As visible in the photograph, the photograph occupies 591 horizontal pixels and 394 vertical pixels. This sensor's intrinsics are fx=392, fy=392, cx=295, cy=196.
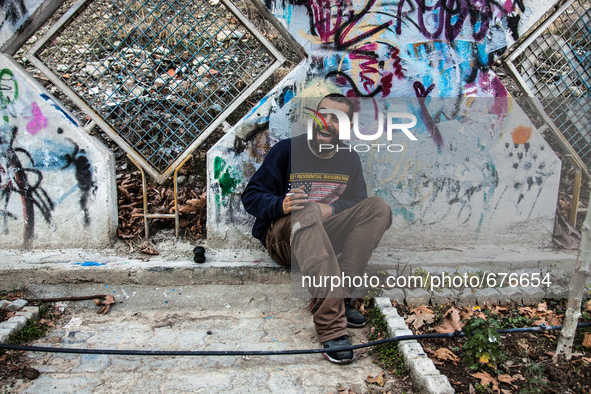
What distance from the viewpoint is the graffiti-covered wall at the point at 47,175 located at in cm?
329

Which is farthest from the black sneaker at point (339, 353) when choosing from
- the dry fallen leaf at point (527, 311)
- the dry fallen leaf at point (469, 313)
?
the dry fallen leaf at point (527, 311)

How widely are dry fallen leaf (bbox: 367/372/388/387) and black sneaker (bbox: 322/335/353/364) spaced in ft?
0.56

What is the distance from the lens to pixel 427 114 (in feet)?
11.5

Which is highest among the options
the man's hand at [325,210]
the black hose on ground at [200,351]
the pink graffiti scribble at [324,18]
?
the pink graffiti scribble at [324,18]

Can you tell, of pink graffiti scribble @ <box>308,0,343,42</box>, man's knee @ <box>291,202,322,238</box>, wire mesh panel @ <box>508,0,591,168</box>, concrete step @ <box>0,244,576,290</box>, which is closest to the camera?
man's knee @ <box>291,202,322,238</box>

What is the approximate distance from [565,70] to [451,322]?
270cm

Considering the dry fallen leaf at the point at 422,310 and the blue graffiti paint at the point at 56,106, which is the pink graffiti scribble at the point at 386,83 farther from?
the blue graffiti paint at the point at 56,106

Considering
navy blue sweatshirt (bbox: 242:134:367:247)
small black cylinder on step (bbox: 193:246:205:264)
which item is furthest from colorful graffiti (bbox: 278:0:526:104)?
small black cylinder on step (bbox: 193:246:205:264)

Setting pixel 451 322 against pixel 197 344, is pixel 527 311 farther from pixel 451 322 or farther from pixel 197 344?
pixel 197 344

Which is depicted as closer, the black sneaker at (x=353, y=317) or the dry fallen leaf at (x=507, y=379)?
the dry fallen leaf at (x=507, y=379)

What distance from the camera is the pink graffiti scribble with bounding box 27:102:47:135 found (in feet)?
10.8

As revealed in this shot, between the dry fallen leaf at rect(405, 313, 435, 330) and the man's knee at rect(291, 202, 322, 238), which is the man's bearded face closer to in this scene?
the man's knee at rect(291, 202, 322, 238)

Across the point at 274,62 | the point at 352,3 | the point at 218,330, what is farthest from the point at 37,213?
the point at 352,3

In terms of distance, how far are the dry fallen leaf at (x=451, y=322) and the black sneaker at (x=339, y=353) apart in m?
0.66
